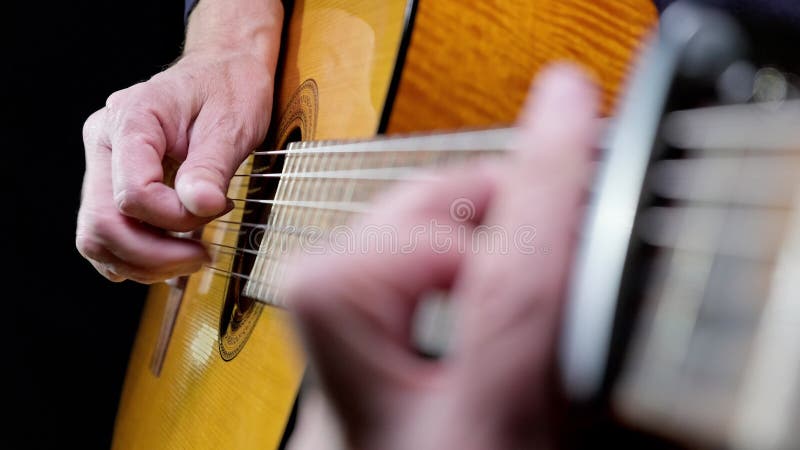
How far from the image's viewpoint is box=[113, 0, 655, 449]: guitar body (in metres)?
0.63

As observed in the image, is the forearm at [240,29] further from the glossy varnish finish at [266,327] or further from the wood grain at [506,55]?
the wood grain at [506,55]

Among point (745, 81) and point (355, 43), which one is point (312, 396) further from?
point (355, 43)

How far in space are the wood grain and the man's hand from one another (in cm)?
26

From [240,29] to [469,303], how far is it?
0.86 meters

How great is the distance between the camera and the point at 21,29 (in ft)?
4.49

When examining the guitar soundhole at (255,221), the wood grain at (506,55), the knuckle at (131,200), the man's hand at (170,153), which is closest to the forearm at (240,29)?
the man's hand at (170,153)

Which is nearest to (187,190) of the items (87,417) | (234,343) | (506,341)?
(234,343)

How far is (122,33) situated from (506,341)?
1360mm

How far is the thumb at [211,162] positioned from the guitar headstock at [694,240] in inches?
21.5

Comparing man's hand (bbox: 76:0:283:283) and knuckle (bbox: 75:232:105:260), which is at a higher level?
man's hand (bbox: 76:0:283:283)

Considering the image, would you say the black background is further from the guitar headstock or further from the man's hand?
the guitar headstock

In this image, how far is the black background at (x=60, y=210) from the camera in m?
1.37

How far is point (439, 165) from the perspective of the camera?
431mm

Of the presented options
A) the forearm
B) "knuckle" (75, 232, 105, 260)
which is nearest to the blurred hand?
"knuckle" (75, 232, 105, 260)
